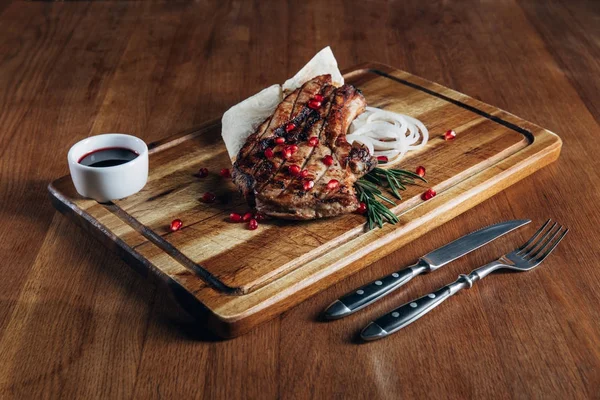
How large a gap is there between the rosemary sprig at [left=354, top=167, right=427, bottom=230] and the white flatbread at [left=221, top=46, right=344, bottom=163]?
1.81 ft

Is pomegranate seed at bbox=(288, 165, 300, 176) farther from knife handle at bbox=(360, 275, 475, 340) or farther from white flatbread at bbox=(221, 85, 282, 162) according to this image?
knife handle at bbox=(360, 275, 475, 340)

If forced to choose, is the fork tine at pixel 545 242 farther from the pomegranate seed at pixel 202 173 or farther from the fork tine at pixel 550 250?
the pomegranate seed at pixel 202 173

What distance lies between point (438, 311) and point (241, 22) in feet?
9.95

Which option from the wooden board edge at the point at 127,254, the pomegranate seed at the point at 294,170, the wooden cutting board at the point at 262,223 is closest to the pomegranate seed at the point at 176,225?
the wooden cutting board at the point at 262,223

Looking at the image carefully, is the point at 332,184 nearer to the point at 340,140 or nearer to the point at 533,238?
the point at 340,140

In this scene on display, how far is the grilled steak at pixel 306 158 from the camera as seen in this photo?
2734mm

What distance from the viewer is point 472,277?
8.55 feet

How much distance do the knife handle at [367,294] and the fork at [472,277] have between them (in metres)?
0.09

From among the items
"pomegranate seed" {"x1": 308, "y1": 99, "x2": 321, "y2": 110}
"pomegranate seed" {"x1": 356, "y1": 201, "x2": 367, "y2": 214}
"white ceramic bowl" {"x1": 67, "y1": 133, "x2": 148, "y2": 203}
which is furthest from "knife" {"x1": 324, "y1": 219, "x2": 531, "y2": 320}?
"white ceramic bowl" {"x1": 67, "y1": 133, "x2": 148, "y2": 203}

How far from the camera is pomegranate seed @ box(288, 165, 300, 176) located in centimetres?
279

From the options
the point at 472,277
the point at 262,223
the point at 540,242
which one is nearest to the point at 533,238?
the point at 540,242

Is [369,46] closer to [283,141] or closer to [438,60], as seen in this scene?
[438,60]

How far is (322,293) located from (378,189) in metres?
0.57

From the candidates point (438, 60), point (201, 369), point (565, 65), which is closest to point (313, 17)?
point (438, 60)
